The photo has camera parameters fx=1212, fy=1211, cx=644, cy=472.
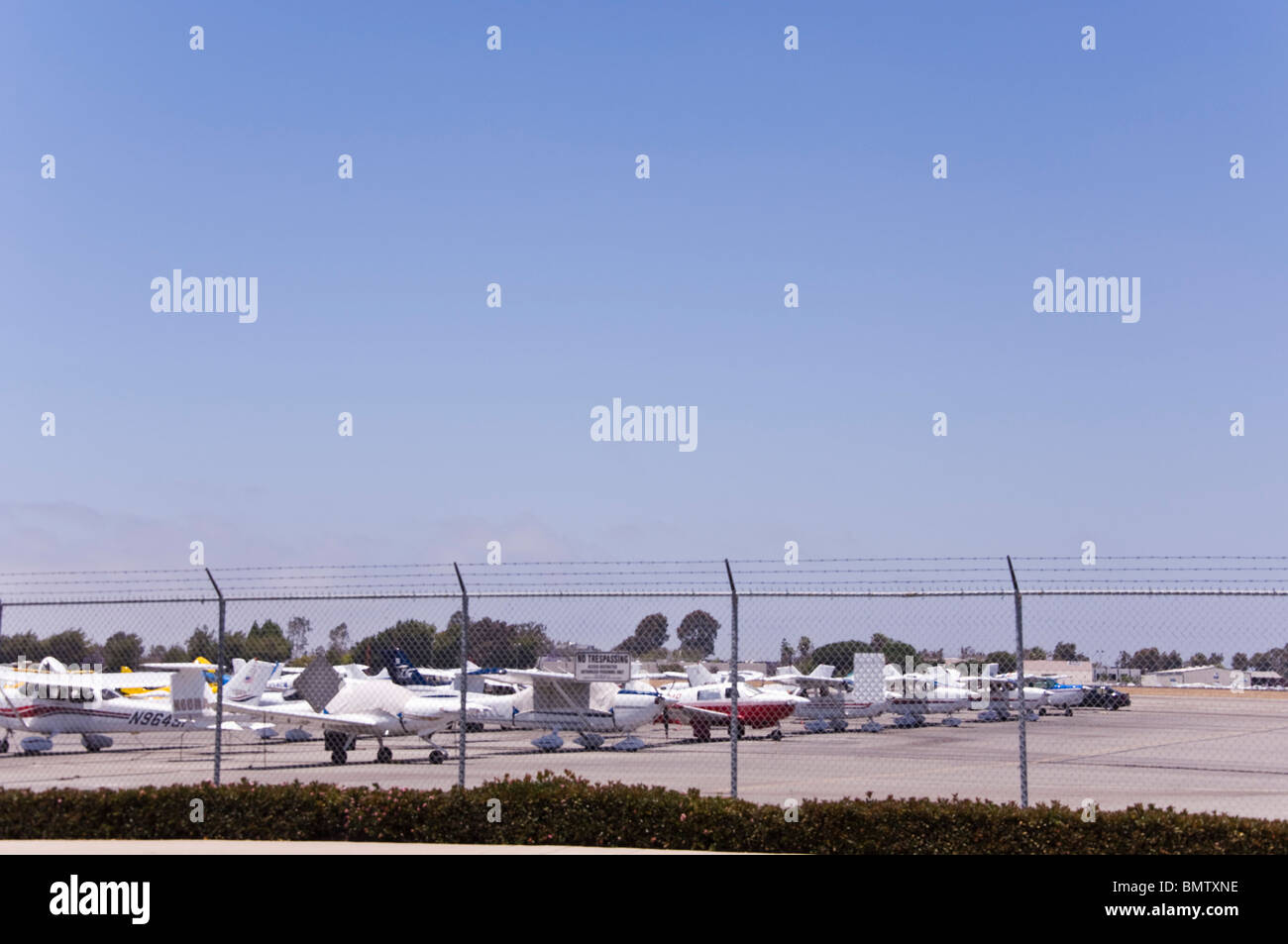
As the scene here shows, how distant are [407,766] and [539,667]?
5.89 meters

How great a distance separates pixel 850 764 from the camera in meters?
25.6

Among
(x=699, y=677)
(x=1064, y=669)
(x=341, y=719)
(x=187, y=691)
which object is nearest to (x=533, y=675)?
(x=341, y=719)

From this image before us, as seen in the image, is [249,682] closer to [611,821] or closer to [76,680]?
[76,680]

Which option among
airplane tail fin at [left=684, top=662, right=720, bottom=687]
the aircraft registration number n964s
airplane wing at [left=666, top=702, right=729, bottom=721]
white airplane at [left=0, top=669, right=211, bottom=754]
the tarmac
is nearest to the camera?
the tarmac

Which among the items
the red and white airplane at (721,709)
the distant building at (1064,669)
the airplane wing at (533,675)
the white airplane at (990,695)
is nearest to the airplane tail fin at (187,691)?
the airplane wing at (533,675)

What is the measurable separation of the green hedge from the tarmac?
112 cm

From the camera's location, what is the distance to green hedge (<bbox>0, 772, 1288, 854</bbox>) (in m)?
11.1

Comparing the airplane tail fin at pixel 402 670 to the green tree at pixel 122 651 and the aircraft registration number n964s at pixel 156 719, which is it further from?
the green tree at pixel 122 651

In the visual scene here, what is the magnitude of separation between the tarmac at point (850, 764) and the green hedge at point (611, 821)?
1.12 m

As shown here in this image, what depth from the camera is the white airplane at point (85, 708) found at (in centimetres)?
3284

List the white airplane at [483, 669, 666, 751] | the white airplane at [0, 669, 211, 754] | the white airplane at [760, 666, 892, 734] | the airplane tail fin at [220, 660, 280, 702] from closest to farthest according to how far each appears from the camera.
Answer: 1. the white airplane at [0, 669, 211, 754]
2. the white airplane at [483, 669, 666, 751]
3. the airplane tail fin at [220, 660, 280, 702]
4. the white airplane at [760, 666, 892, 734]

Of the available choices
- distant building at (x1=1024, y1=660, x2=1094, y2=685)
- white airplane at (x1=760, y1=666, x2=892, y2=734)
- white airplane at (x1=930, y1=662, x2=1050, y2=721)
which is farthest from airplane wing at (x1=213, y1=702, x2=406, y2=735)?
distant building at (x1=1024, y1=660, x2=1094, y2=685)

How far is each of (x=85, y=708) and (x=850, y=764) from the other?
2104cm

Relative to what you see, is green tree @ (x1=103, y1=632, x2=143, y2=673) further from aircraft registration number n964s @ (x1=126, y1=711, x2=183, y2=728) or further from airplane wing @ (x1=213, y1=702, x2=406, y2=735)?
aircraft registration number n964s @ (x1=126, y1=711, x2=183, y2=728)
